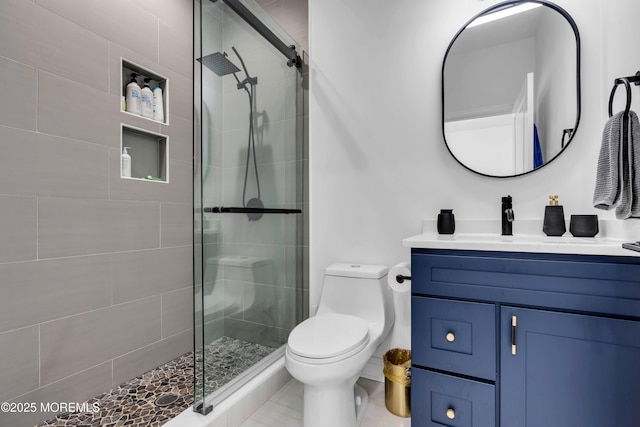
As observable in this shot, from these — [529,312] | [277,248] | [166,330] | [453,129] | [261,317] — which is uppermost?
[453,129]

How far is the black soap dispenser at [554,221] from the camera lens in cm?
142

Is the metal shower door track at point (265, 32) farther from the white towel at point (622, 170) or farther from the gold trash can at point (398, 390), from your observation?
the gold trash can at point (398, 390)

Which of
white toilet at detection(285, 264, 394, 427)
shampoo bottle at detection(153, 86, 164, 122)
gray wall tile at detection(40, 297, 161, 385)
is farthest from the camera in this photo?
shampoo bottle at detection(153, 86, 164, 122)

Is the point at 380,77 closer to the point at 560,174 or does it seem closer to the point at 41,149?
the point at 560,174

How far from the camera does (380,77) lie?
74.2 inches

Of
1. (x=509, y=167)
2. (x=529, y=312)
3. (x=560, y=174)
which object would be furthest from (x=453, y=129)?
(x=529, y=312)

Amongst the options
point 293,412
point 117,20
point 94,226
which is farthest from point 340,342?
point 117,20

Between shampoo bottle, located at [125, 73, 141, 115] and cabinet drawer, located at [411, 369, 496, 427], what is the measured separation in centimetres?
202

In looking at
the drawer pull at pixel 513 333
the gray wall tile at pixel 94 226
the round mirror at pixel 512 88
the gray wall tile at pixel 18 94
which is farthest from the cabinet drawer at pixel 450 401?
the gray wall tile at pixel 18 94

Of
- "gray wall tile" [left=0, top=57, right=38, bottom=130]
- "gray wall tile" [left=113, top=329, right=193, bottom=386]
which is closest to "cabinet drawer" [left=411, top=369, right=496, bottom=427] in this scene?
"gray wall tile" [left=113, top=329, right=193, bottom=386]

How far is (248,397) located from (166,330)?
79 cm

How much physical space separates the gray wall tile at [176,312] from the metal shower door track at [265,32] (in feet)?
5.53

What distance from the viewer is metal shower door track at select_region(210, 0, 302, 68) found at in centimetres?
156

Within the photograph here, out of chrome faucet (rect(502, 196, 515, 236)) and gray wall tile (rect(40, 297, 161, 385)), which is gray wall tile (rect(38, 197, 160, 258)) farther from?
chrome faucet (rect(502, 196, 515, 236))
